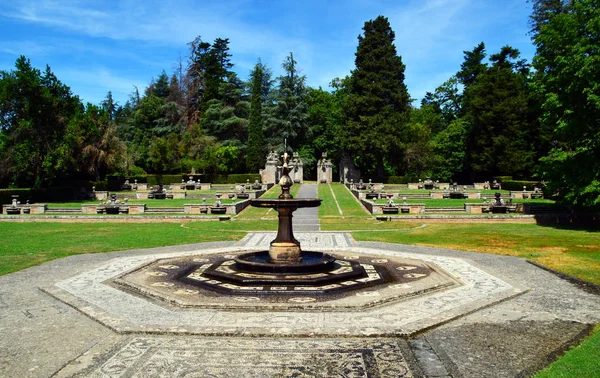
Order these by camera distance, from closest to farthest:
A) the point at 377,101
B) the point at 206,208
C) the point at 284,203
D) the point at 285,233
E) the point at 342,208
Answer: the point at 284,203
the point at 285,233
the point at 206,208
the point at 342,208
the point at 377,101

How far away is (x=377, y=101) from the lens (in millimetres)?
62125

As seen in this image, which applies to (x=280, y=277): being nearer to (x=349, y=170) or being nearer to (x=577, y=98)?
(x=577, y=98)

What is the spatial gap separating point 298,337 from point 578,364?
12.4 feet

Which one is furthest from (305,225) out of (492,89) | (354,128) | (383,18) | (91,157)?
(383,18)

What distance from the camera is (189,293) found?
9.94 metres

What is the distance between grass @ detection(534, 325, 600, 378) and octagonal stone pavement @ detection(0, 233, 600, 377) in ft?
0.66

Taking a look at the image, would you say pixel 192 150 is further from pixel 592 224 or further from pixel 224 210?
pixel 592 224

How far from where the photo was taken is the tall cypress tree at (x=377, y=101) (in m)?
60.5

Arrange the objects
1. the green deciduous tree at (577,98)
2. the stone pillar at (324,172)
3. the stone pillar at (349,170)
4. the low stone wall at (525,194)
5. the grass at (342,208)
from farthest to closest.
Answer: the stone pillar at (349,170)
the stone pillar at (324,172)
the low stone wall at (525,194)
the grass at (342,208)
the green deciduous tree at (577,98)

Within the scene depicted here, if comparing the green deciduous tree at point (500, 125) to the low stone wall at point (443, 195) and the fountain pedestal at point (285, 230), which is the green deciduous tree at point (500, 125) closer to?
the low stone wall at point (443, 195)

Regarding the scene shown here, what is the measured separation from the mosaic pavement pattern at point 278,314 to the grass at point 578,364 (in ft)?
6.41

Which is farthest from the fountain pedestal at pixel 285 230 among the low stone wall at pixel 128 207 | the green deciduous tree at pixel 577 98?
the low stone wall at pixel 128 207

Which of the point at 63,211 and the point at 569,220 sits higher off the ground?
the point at 63,211

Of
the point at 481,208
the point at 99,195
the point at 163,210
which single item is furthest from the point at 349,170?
the point at 163,210
